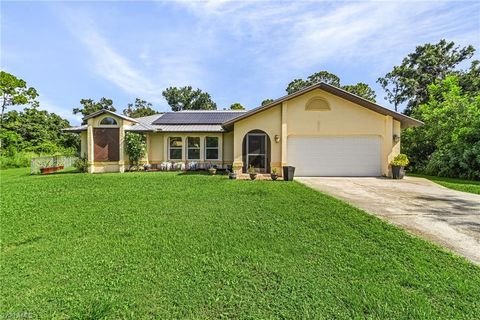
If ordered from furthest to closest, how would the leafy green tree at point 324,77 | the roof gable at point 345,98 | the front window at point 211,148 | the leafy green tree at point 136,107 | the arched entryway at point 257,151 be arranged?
the leafy green tree at point 136,107
the leafy green tree at point 324,77
the front window at point 211,148
the arched entryway at point 257,151
the roof gable at point 345,98

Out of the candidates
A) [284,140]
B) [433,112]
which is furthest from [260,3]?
[433,112]

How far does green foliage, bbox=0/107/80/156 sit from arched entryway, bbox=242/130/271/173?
26.2 meters

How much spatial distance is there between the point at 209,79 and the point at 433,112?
62.0 feet

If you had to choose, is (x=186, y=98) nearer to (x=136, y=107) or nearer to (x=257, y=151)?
(x=136, y=107)

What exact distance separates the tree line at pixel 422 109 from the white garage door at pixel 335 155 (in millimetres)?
5420

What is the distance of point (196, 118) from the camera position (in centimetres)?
1930

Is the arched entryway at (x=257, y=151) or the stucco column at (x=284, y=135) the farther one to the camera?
the arched entryway at (x=257, y=151)

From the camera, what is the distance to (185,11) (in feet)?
33.8

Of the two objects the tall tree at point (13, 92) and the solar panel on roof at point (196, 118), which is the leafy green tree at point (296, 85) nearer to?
the solar panel on roof at point (196, 118)

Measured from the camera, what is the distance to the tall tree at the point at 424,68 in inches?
1080

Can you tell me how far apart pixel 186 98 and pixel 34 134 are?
24.7m

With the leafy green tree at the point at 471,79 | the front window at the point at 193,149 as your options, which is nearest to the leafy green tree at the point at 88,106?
the front window at the point at 193,149

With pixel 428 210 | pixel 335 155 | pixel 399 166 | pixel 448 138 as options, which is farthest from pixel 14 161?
pixel 448 138

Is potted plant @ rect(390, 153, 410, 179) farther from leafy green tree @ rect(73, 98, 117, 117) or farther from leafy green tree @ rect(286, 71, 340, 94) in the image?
leafy green tree @ rect(73, 98, 117, 117)
